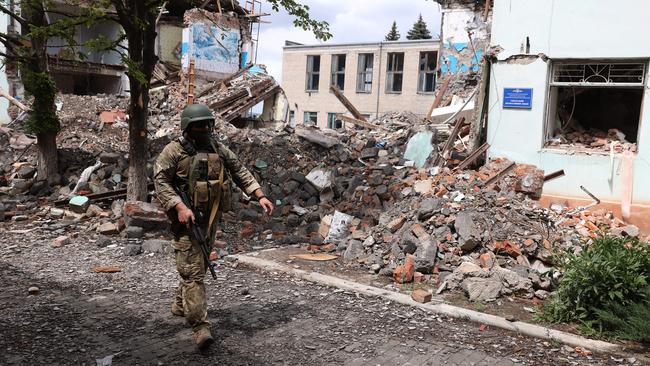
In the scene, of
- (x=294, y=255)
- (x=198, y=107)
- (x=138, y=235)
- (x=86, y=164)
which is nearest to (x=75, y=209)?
(x=138, y=235)

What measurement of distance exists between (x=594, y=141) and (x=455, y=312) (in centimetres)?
556

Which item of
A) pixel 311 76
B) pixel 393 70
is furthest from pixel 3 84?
pixel 393 70

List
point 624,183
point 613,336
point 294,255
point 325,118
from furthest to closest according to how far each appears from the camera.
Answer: point 325,118
point 624,183
point 294,255
point 613,336

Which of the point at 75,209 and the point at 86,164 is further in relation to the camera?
the point at 86,164

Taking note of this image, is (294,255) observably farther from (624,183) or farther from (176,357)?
(624,183)

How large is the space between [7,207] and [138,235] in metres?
3.19

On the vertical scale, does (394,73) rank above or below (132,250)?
above

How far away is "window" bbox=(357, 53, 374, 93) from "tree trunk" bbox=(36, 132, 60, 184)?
68.4 feet

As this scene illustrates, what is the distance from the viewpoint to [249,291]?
5664mm

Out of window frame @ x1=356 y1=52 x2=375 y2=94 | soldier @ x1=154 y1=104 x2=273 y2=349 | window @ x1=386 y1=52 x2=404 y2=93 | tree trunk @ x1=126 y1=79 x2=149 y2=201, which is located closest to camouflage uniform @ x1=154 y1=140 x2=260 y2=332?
soldier @ x1=154 y1=104 x2=273 y2=349

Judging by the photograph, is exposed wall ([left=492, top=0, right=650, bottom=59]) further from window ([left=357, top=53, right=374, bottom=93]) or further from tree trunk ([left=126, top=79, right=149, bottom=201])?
window ([left=357, top=53, right=374, bottom=93])

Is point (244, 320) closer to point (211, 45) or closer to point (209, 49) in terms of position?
point (209, 49)

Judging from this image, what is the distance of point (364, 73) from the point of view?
29.8m

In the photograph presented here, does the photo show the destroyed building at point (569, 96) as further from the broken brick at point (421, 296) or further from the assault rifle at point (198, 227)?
the assault rifle at point (198, 227)
